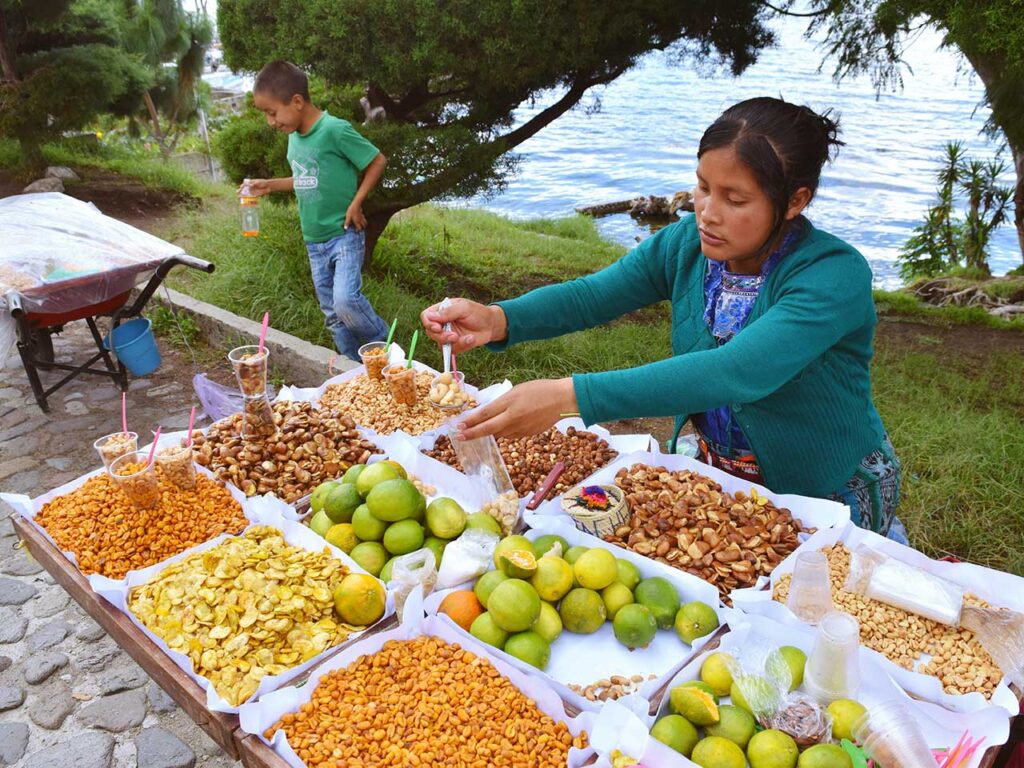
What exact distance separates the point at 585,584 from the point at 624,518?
284mm

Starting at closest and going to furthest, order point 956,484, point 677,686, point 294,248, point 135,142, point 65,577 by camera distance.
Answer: point 677,686 → point 65,577 → point 956,484 → point 294,248 → point 135,142

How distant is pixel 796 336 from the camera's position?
1.68 metres

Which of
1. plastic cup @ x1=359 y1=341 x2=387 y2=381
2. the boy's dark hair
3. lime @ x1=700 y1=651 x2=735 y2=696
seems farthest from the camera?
the boy's dark hair

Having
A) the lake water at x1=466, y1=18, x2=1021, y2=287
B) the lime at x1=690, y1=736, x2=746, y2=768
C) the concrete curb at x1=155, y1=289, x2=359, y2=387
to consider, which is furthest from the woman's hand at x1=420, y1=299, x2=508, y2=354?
the lake water at x1=466, y1=18, x2=1021, y2=287

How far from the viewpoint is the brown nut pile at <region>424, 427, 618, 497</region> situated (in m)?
2.26

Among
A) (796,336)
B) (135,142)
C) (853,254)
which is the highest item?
(853,254)

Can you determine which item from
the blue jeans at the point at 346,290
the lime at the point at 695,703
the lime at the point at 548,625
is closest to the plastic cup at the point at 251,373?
the lime at the point at 548,625

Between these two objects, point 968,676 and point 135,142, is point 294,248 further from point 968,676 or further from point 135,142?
point 135,142

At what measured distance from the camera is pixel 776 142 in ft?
5.49

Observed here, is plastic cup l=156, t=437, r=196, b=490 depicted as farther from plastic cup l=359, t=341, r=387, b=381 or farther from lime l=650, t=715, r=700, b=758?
lime l=650, t=715, r=700, b=758

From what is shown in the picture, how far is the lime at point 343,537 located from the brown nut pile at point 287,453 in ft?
1.04

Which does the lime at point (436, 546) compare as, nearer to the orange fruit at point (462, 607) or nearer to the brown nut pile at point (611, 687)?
the orange fruit at point (462, 607)

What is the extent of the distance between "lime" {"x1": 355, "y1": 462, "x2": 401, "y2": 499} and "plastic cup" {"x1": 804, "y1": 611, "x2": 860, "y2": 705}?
3.52ft

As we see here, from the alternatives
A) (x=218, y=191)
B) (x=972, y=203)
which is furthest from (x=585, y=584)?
(x=972, y=203)
